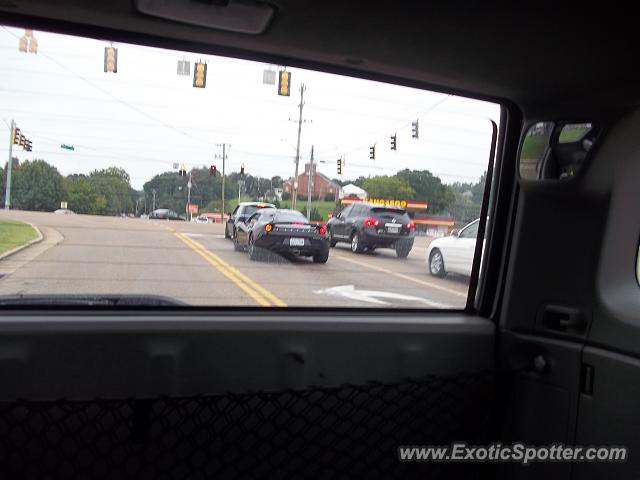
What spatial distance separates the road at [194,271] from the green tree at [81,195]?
0.10 metres

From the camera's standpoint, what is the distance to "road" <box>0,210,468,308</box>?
2570 mm

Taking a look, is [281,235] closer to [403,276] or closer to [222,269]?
[222,269]

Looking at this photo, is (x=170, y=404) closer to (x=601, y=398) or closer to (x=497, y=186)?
(x=601, y=398)

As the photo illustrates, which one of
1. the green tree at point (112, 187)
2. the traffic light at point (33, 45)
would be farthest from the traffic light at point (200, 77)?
the traffic light at point (33, 45)

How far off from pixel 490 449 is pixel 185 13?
236 cm

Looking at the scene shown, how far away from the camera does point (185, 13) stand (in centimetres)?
206

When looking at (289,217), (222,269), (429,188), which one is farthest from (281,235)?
(429,188)

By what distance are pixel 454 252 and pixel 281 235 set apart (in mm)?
1059

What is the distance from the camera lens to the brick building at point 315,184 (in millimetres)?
2918

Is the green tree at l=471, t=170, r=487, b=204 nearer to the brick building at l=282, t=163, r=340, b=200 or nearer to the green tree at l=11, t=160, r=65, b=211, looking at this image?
the brick building at l=282, t=163, r=340, b=200

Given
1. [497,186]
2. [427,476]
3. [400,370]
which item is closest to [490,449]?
[427,476]

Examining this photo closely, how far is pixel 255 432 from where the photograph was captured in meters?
2.23

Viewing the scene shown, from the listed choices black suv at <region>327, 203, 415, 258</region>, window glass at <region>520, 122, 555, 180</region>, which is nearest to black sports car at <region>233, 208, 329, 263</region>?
black suv at <region>327, 203, 415, 258</region>

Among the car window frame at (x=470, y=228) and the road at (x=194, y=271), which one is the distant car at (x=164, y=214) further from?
the car window frame at (x=470, y=228)
